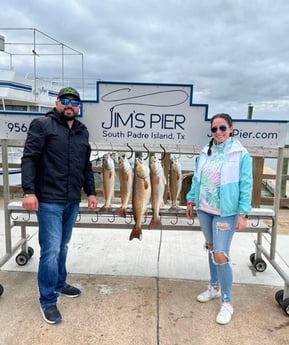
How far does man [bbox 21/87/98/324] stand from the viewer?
9.03 feet

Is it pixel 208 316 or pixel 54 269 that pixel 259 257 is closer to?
pixel 208 316

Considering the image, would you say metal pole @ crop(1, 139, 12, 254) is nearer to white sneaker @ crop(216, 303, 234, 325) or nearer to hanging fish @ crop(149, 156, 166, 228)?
hanging fish @ crop(149, 156, 166, 228)

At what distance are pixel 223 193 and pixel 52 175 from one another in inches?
54.2

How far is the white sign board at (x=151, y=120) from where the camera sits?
3.36 meters

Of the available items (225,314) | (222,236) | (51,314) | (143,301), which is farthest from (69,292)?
(222,236)

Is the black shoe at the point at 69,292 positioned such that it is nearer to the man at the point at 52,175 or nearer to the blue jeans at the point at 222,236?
the man at the point at 52,175

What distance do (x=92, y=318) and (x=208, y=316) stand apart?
100 cm

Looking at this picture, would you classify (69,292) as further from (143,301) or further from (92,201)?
→ (92,201)

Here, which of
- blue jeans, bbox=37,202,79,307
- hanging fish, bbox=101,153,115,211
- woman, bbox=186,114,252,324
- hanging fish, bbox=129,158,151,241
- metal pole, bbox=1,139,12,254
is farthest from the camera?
metal pole, bbox=1,139,12,254

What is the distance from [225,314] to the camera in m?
2.96

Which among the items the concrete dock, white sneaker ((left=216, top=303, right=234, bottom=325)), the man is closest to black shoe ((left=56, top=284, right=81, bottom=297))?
the concrete dock

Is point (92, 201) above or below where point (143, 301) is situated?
above

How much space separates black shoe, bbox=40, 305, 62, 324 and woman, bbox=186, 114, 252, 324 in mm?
1354

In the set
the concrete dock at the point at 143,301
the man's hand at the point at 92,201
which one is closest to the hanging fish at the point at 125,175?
the man's hand at the point at 92,201
